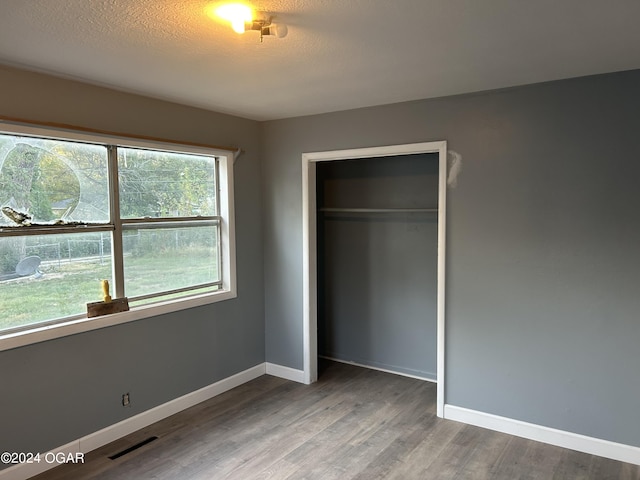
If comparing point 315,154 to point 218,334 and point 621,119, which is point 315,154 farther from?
point 621,119

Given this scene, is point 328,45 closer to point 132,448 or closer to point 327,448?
point 327,448

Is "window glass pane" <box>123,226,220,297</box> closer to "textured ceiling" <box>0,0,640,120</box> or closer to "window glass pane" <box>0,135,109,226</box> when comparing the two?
"window glass pane" <box>0,135,109,226</box>

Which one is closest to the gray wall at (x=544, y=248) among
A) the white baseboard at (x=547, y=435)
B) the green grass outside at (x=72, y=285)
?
the white baseboard at (x=547, y=435)

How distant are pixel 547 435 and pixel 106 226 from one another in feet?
11.2

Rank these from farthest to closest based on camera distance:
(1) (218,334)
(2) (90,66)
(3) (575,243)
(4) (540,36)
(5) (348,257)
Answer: (5) (348,257) < (1) (218,334) < (3) (575,243) < (2) (90,66) < (4) (540,36)

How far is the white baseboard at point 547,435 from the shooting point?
294 centimetres

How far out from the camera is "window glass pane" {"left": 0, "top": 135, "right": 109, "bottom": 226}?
272cm

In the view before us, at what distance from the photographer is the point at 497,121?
128 inches

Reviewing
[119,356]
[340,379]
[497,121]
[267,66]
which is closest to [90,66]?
[267,66]

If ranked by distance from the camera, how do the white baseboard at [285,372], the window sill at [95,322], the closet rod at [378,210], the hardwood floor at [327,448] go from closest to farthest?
the window sill at [95,322] → the hardwood floor at [327,448] → the closet rod at [378,210] → the white baseboard at [285,372]

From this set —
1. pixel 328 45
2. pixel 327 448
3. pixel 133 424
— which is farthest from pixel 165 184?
pixel 327 448

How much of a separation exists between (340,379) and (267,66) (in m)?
3.04

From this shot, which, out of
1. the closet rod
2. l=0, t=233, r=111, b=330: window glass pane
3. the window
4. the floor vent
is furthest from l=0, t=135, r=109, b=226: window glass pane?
the closet rod

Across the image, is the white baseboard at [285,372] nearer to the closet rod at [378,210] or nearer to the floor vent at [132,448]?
the floor vent at [132,448]
